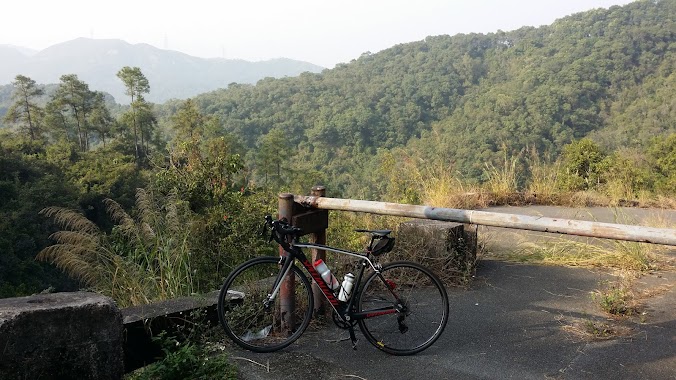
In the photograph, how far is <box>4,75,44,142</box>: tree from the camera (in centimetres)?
4250

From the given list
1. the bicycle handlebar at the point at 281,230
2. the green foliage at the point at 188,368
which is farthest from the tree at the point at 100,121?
the green foliage at the point at 188,368

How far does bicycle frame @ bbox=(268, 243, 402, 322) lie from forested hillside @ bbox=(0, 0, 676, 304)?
1.27 metres

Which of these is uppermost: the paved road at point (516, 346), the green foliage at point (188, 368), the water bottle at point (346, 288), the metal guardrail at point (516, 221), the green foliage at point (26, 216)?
the metal guardrail at point (516, 221)

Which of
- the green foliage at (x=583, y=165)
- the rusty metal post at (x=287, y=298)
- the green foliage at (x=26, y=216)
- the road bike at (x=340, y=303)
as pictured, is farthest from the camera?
the green foliage at (x=26, y=216)

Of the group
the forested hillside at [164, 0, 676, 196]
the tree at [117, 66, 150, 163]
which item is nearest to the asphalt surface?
the forested hillside at [164, 0, 676, 196]

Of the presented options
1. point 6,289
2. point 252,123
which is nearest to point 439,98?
point 252,123

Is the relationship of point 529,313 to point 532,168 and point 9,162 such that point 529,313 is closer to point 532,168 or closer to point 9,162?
point 532,168

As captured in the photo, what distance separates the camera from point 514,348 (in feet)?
10.8

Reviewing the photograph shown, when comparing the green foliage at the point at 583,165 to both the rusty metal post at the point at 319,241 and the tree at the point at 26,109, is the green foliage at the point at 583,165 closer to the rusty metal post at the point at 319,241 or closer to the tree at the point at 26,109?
the rusty metal post at the point at 319,241

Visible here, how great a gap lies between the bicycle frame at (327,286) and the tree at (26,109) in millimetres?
45706

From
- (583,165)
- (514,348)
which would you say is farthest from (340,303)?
(583,165)

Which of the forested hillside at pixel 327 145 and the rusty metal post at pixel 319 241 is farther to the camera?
the forested hillside at pixel 327 145

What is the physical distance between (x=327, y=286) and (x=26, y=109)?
48.1 metres

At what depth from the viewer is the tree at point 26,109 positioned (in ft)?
139
